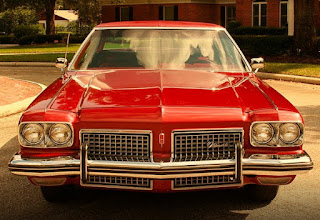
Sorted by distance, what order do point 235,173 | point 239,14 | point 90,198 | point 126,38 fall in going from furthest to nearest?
point 239,14 < point 126,38 < point 90,198 < point 235,173

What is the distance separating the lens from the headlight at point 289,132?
15.5ft

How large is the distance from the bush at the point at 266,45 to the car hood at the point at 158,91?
18.7 m

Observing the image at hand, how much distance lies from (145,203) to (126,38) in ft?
6.67

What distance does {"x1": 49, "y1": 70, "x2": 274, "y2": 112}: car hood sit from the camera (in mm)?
4785

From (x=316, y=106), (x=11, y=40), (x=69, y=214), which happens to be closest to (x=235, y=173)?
(x=69, y=214)

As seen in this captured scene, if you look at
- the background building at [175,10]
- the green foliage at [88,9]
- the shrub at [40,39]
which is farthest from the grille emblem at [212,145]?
the green foliage at [88,9]

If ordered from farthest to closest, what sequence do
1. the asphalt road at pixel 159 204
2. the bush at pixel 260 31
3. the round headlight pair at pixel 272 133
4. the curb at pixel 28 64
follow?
the bush at pixel 260 31 < the curb at pixel 28 64 < the asphalt road at pixel 159 204 < the round headlight pair at pixel 272 133

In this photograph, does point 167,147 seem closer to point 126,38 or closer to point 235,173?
point 235,173

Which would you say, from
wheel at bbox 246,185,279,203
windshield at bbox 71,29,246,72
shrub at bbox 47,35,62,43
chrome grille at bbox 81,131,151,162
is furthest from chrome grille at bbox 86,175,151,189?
shrub at bbox 47,35,62,43

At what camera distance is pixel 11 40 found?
165 ft

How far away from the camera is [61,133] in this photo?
4672 mm

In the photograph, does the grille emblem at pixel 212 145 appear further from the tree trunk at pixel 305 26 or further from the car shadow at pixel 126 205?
the tree trunk at pixel 305 26

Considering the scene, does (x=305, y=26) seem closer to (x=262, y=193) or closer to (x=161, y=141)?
Result: (x=262, y=193)

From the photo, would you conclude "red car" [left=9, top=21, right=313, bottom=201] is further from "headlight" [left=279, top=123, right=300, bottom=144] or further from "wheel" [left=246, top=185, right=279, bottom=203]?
"wheel" [left=246, top=185, right=279, bottom=203]
